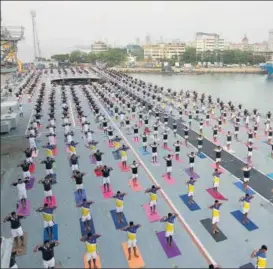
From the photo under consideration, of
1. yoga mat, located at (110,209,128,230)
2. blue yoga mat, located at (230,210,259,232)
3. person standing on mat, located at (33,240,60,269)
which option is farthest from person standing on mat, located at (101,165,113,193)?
blue yoga mat, located at (230,210,259,232)

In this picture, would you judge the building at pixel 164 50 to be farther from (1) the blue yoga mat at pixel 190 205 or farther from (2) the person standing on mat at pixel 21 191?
(2) the person standing on mat at pixel 21 191

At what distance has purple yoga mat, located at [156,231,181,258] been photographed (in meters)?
7.97

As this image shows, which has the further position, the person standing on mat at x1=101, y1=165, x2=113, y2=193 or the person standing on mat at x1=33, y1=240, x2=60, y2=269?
the person standing on mat at x1=101, y1=165, x2=113, y2=193

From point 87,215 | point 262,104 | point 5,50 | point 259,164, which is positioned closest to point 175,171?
point 259,164

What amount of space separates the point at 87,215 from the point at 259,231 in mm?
5483

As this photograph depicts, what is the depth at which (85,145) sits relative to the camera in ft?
55.6

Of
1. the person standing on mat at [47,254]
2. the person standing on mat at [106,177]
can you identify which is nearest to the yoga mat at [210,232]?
the person standing on mat at [106,177]

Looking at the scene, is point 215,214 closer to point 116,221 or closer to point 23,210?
point 116,221

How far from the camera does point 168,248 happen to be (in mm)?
8203

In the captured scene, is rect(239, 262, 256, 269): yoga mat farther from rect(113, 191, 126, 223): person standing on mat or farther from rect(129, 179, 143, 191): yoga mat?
rect(129, 179, 143, 191): yoga mat

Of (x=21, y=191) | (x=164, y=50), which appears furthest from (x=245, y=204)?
(x=164, y=50)

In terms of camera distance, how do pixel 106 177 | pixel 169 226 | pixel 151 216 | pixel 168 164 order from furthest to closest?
pixel 168 164 < pixel 106 177 < pixel 151 216 < pixel 169 226

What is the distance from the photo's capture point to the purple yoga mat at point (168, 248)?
7969 mm

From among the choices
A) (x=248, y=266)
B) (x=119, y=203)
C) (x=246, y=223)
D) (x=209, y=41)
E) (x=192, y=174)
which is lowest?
(x=248, y=266)
